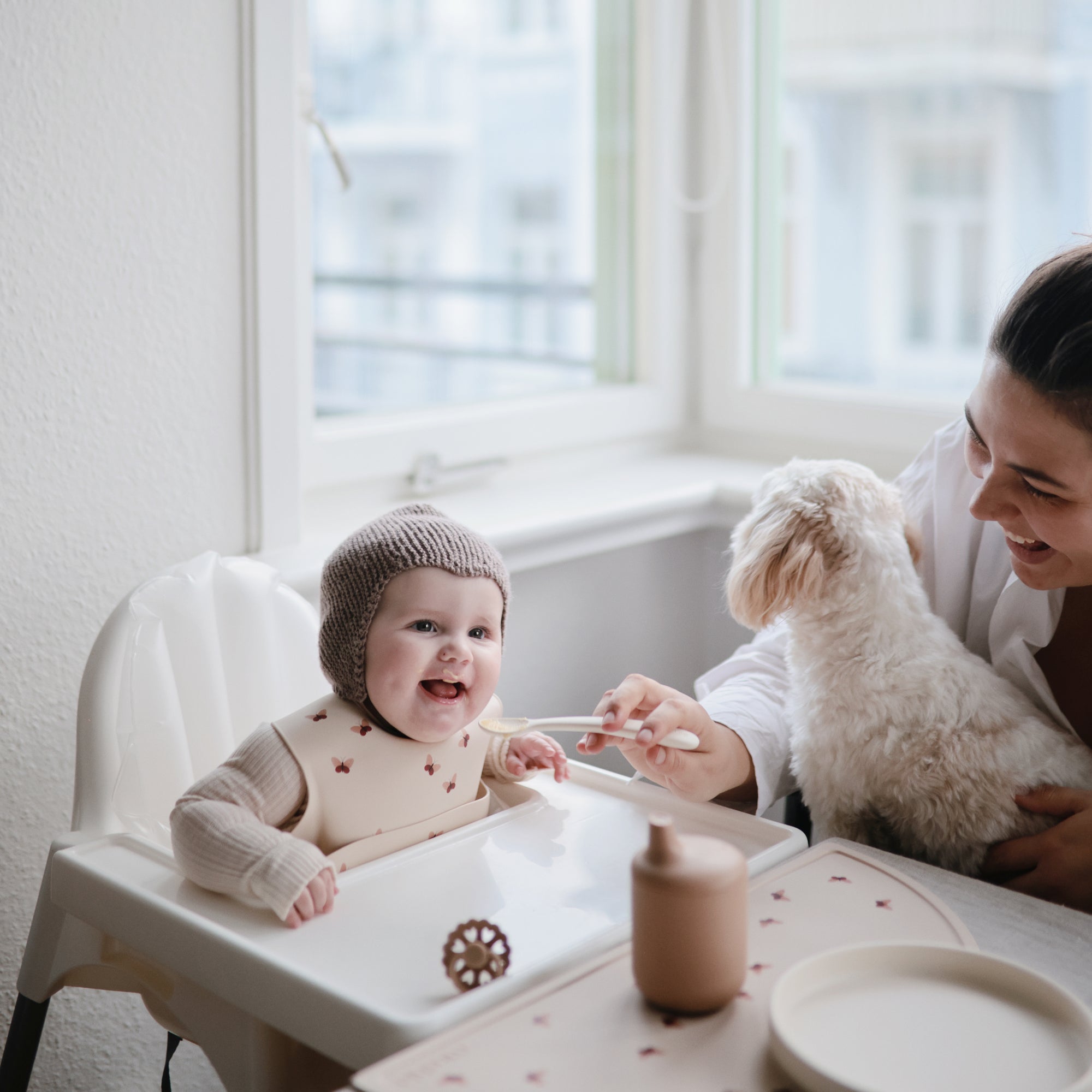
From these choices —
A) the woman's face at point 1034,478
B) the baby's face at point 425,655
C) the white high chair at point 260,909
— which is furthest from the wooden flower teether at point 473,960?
the woman's face at point 1034,478

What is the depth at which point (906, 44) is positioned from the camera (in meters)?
1.88

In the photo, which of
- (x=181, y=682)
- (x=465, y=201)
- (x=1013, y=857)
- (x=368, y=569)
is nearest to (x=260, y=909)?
(x=368, y=569)

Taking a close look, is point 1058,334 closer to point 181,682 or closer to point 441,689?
point 441,689

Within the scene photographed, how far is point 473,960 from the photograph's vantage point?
2.40 feet

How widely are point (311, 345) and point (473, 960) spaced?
1.06 meters

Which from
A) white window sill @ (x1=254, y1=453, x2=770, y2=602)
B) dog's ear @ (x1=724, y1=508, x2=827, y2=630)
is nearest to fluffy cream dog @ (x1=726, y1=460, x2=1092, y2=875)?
dog's ear @ (x1=724, y1=508, x2=827, y2=630)

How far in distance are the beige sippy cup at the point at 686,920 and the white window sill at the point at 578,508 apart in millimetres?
797

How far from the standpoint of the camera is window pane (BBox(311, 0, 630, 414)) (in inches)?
66.9

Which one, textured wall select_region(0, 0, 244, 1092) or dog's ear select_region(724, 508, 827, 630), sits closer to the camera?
dog's ear select_region(724, 508, 827, 630)

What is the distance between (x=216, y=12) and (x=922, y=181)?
1.11m

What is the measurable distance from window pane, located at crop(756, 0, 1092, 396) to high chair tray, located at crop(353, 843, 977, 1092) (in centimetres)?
114

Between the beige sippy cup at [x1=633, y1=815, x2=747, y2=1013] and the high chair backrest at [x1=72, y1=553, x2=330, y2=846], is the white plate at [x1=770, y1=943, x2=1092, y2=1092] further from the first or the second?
the high chair backrest at [x1=72, y1=553, x2=330, y2=846]

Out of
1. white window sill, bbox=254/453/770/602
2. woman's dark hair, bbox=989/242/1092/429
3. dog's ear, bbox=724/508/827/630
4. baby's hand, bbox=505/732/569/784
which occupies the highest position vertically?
woman's dark hair, bbox=989/242/1092/429

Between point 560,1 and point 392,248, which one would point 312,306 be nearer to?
point 392,248
